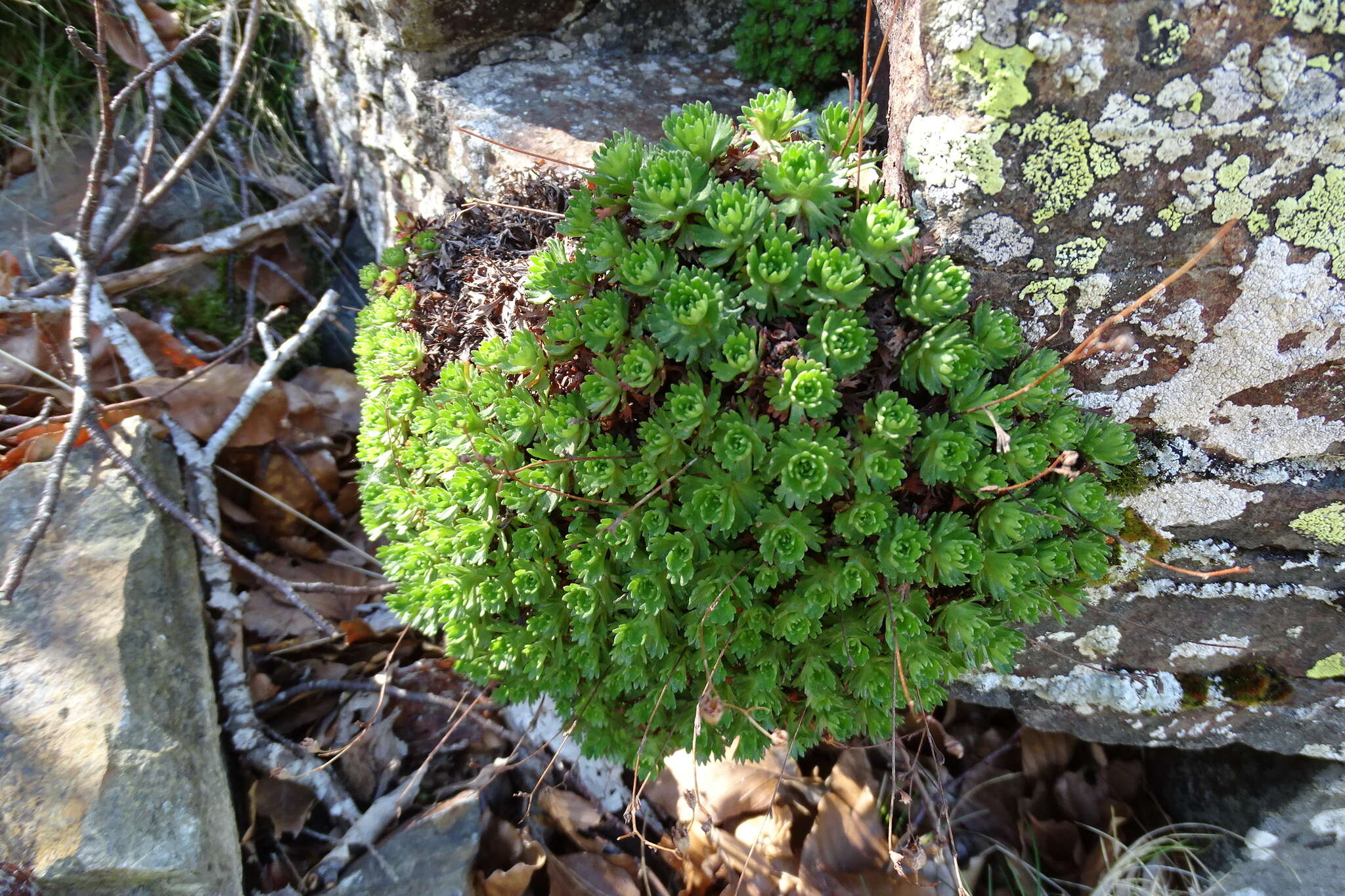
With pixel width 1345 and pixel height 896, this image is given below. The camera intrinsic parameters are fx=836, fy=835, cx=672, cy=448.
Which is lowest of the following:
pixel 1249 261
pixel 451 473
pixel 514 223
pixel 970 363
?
pixel 451 473

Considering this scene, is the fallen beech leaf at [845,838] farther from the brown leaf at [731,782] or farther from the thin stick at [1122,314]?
the thin stick at [1122,314]

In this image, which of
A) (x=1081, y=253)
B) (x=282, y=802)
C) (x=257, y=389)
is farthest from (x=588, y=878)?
(x=1081, y=253)

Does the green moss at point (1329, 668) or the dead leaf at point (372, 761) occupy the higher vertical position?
the green moss at point (1329, 668)

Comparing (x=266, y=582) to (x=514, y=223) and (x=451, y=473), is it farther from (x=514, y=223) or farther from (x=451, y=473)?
(x=514, y=223)

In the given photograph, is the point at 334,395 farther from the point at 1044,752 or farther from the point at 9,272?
the point at 1044,752

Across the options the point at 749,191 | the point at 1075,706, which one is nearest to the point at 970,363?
the point at 749,191

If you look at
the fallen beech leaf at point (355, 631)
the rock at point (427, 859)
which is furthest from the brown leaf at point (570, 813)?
the fallen beech leaf at point (355, 631)

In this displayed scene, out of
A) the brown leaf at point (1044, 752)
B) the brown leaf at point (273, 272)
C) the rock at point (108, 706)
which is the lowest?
the rock at point (108, 706)

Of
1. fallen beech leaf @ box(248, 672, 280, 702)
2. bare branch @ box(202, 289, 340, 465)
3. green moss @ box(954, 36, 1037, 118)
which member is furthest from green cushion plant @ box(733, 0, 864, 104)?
fallen beech leaf @ box(248, 672, 280, 702)
